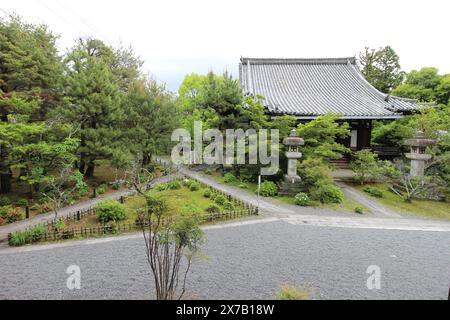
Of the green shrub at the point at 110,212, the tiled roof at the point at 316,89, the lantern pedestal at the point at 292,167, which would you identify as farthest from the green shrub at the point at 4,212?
the tiled roof at the point at 316,89

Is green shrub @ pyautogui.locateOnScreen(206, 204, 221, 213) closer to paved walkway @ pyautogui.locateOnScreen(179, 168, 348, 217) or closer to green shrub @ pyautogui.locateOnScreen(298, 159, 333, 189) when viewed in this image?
paved walkway @ pyautogui.locateOnScreen(179, 168, 348, 217)

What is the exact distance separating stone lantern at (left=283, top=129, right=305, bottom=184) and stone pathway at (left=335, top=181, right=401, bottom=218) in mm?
3040

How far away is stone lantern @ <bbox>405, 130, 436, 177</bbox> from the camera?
13.1 metres

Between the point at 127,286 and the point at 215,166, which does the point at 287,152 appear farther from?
the point at 127,286

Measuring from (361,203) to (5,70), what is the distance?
19.5m

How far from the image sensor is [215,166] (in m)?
20.0

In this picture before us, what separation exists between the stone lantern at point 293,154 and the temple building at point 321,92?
3670 millimetres

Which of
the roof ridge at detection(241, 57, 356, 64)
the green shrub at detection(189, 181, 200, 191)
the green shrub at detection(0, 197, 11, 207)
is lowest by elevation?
the green shrub at detection(0, 197, 11, 207)

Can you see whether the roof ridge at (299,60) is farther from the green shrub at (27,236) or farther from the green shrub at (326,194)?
the green shrub at (27,236)

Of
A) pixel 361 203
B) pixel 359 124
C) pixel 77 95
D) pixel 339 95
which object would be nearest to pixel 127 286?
pixel 361 203

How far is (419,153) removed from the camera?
13336 millimetres

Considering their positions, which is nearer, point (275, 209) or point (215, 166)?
A: point (275, 209)

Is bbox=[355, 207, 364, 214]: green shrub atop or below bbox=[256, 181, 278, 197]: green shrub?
below

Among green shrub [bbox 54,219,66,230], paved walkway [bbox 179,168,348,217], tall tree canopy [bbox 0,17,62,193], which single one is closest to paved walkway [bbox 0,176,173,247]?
green shrub [bbox 54,219,66,230]
